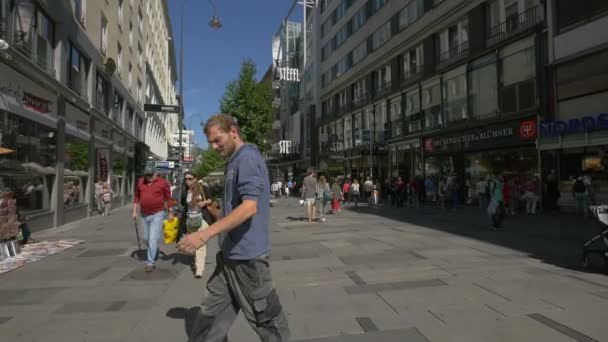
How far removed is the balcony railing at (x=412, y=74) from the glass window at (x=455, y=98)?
2.73m

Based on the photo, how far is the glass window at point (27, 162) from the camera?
11.0 metres

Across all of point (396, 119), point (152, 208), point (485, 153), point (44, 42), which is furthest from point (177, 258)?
point (396, 119)

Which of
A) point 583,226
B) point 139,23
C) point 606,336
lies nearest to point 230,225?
Answer: point 606,336

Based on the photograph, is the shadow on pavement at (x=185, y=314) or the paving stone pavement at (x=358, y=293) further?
the shadow on pavement at (x=185, y=314)

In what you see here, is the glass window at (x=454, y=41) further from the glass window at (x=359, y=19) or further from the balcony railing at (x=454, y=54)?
the glass window at (x=359, y=19)

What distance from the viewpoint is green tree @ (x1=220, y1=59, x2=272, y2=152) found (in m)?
32.2

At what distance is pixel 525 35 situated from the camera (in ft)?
59.8

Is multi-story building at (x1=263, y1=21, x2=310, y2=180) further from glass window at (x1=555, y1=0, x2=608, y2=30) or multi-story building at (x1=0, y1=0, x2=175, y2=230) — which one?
glass window at (x1=555, y1=0, x2=608, y2=30)

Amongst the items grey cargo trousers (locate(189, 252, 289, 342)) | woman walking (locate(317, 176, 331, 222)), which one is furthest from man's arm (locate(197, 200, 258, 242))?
woman walking (locate(317, 176, 331, 222))

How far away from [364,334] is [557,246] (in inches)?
272

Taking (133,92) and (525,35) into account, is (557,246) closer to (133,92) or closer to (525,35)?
(525,35)

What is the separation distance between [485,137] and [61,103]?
18.1 metres

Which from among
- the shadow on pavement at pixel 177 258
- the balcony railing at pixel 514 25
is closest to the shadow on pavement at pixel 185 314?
the shadow on pavement at pixel 177 258

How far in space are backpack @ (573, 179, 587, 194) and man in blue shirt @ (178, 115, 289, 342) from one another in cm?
1561
